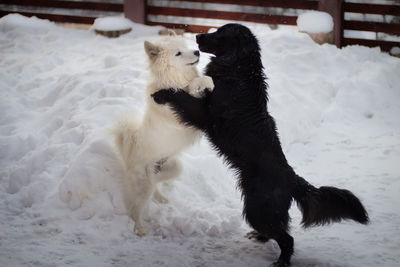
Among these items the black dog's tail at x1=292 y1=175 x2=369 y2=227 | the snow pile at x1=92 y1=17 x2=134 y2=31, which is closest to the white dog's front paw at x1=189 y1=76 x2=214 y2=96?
the black dog's tail at x1=292 y1=175 x2=369 y2=227

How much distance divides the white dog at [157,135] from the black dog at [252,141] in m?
0.15

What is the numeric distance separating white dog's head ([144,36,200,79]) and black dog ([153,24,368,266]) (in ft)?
0.56

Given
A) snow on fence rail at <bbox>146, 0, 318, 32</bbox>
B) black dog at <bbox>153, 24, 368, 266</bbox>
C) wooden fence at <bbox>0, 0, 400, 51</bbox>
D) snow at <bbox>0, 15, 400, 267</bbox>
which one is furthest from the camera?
snow on fence rail at <bbox>146, 0, 318, 32</bbox>

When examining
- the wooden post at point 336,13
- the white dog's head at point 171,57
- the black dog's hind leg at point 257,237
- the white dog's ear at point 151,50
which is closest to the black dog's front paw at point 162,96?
the white dog's head at point 171,57

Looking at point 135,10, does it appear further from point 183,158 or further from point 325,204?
point 325,204

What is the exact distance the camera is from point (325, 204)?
312 centimetres

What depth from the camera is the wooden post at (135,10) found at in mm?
8742

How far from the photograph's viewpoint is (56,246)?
317 cm

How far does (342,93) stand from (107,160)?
3833mm

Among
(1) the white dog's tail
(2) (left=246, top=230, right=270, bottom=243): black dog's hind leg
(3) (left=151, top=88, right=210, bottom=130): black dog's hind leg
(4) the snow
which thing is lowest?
(2) (left=246, top=230, right=270, bottom=243): black dog's hind leg

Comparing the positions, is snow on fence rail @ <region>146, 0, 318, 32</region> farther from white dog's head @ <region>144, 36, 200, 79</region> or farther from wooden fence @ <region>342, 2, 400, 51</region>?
white dog's head @ <region>144, 36, 200, 79</region>

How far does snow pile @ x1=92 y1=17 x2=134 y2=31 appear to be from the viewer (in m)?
8.25

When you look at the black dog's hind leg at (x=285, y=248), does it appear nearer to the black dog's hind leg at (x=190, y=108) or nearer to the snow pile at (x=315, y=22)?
the black dog's hind leg at (x=190, y=108)

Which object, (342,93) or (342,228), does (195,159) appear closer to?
(342,228)
